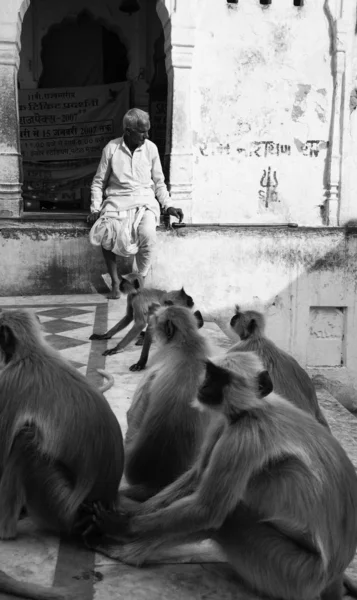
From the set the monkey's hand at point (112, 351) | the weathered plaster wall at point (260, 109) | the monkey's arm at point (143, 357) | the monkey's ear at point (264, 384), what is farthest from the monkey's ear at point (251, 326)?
the weathered plaster wall at point (260, 109)

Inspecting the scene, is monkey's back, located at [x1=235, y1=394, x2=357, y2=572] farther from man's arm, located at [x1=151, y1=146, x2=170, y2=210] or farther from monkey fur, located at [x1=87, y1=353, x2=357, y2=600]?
man's arm, located at [x1=151, y1=146, x2=170, y2=210]

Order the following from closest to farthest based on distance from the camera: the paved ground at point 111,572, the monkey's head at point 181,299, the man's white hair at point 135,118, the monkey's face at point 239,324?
the paved ground at point 111,572, the monkey's face at point 239,324, the monkey's head at point 181,299, the man's white hair at point 135,118

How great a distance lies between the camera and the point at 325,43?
843 centimetres

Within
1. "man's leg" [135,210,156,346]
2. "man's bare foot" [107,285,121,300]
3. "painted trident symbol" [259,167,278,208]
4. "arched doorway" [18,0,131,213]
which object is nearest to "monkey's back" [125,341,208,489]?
"man's leg" [135,210,156,346]

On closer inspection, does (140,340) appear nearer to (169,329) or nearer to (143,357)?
(143,357)

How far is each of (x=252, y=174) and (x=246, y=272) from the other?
3.92 feet

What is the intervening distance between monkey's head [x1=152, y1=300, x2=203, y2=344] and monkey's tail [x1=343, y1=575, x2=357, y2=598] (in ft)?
3.35

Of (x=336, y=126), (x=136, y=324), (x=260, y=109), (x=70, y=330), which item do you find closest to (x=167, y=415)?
(x=136, y=324)

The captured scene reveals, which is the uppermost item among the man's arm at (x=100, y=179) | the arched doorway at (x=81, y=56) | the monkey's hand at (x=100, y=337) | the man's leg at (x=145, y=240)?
the arched doorway at (x=81, y=56)

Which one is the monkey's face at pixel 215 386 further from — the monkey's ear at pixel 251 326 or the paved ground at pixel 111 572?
the monkey's ear at pixel 251 326

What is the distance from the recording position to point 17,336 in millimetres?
2516

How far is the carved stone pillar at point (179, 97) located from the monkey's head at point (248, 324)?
4668mm

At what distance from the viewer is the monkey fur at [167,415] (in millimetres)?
2680

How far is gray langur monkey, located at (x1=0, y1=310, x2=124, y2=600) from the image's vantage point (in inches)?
92.1
